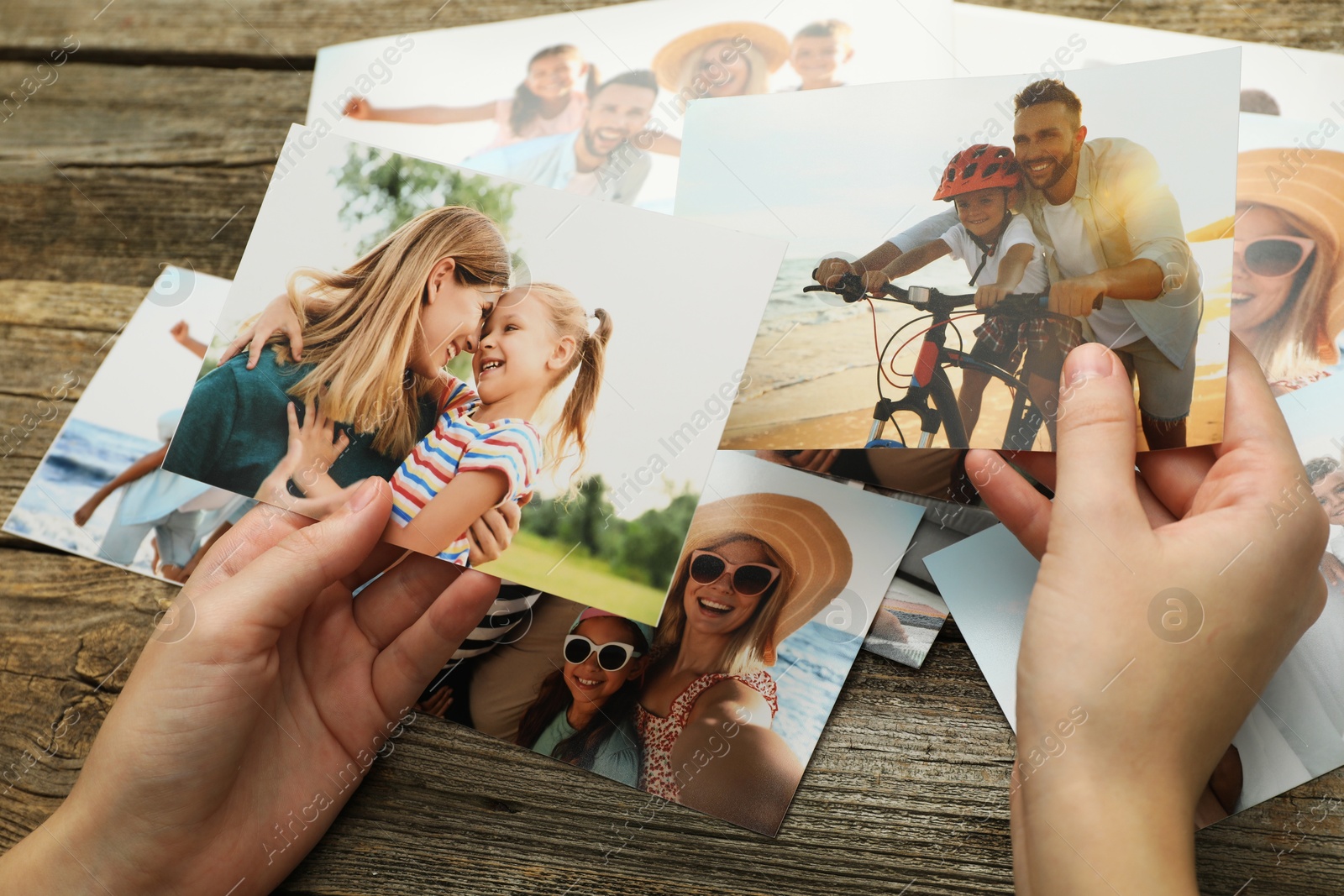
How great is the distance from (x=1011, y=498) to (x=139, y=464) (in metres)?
0.99

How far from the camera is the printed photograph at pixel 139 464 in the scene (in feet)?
3.04

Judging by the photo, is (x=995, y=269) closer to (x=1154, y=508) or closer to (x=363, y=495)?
(x=1154, y=508)

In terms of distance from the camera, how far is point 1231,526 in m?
0.67

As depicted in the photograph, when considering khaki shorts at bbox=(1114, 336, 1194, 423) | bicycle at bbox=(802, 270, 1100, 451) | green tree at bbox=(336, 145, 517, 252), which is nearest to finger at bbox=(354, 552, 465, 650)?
green tree at bbox=(336, 145, 517, 252)

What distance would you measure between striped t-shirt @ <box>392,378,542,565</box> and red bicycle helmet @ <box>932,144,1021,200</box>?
0.47m

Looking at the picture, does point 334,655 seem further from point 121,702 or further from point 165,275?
Answer: point 165,275

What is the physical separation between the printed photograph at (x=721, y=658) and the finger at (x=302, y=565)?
180 mm

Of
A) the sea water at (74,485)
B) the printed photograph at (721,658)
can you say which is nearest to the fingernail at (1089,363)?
the printed photograph at (721,658)

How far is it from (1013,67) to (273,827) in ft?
3.83

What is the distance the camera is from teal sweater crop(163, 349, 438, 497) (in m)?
0.78

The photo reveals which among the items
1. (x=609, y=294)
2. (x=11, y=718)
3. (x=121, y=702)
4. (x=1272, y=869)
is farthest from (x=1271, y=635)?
(x=11, y=718)

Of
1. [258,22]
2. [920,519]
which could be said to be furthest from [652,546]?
[258,22]

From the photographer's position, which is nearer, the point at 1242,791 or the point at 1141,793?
the point at 1141,793

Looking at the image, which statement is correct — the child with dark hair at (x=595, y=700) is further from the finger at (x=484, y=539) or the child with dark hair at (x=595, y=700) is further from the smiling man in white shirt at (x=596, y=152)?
the smiling man in white shirt at (x=596, y=152)
